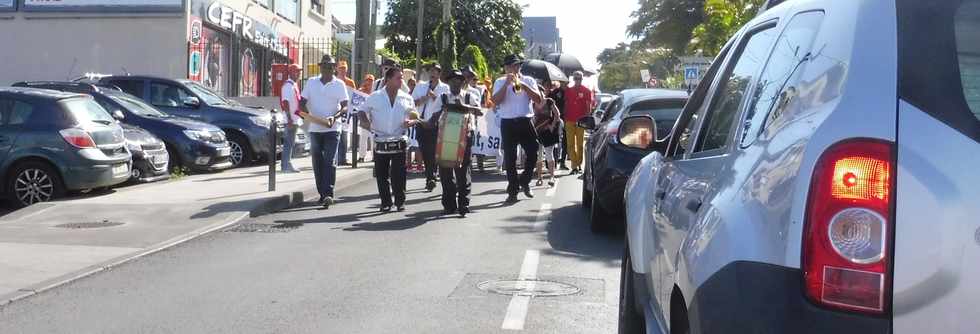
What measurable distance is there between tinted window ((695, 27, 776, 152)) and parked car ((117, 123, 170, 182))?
430 inches

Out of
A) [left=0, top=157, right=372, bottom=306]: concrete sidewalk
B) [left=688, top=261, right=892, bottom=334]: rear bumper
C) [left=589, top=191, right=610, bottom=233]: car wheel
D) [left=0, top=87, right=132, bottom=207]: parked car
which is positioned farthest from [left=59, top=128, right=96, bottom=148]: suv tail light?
[left=688, top=261, right=892, bottom=334]: rear bumper

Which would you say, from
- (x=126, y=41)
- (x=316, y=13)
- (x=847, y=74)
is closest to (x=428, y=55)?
(x=316, y=13)

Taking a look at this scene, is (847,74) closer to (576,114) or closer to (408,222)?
(408,222)

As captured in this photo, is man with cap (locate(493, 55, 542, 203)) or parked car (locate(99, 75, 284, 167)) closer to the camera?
man with cap (locate(493, 55, 542, 203))

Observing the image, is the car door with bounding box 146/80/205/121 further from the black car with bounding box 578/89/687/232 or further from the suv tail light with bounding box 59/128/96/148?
the black car with bounding box 578/89/687/232

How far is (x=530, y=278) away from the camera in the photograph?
7648 millimetres

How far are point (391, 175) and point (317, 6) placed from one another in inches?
1027

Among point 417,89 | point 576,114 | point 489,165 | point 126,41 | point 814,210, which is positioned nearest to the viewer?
point 814,210

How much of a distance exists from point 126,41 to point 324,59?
13.9 metres

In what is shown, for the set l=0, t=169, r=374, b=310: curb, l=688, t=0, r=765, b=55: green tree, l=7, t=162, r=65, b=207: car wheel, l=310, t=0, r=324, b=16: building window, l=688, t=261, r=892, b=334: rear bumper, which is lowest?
l=0, t=169, r=374, b=310: curb

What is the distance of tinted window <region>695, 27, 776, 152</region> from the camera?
3490 mm

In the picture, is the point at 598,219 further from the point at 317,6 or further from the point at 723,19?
the point at 317,6

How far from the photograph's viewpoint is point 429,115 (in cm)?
1318

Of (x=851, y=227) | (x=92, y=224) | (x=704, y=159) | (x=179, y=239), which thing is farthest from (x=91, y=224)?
(x=851, y=227)
